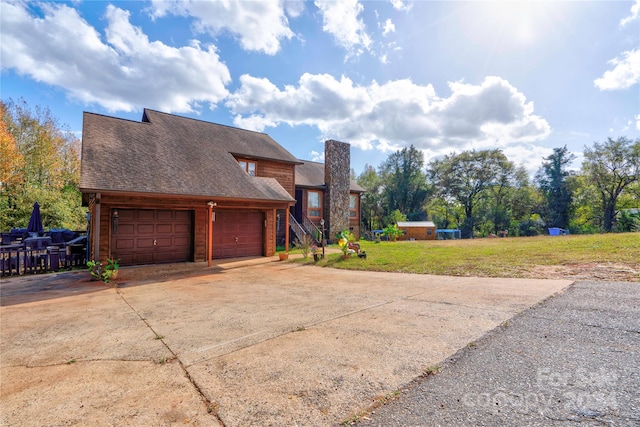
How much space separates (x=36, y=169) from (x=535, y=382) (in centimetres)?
2950

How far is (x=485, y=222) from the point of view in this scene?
32969 mm

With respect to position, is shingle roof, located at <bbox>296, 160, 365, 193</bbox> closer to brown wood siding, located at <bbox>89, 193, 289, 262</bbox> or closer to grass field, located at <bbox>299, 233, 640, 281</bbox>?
brown wood siding, located at <bbox>89, 193, 289, 262</bbox>

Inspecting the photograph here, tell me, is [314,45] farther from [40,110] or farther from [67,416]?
[40,110]

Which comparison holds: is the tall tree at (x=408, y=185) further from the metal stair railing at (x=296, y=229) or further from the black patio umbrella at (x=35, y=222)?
the black patio umbrella at (x=35, y=222)

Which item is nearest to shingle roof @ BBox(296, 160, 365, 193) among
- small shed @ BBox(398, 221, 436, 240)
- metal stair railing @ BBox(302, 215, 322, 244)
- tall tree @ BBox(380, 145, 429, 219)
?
metal stair railing @ BBox(302, 215, 322, 244)

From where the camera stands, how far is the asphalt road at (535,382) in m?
2.05

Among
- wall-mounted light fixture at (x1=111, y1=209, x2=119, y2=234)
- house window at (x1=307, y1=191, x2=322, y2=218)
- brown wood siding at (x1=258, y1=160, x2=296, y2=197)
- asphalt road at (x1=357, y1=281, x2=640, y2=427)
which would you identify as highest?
brown wood siding at (x1=258, y1=160, x2=296, y2=197)

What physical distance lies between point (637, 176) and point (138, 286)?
40.1 metres

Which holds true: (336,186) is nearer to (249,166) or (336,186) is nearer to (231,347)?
(249,166)

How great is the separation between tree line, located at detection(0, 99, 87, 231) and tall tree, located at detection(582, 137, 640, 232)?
44499 millimetres

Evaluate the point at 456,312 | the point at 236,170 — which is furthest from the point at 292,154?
the point at 456,312

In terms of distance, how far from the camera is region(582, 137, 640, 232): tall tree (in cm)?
2730

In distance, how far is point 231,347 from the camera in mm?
3455

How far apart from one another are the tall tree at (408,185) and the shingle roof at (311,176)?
12.8 metres
